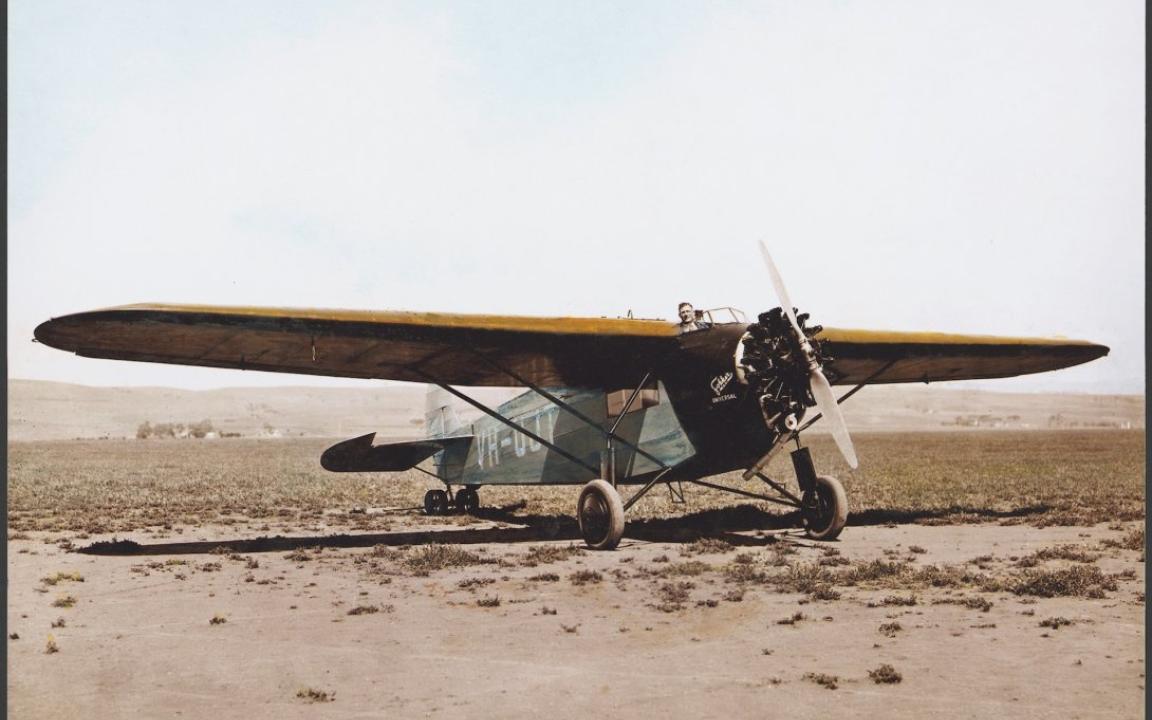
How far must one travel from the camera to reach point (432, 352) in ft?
36.9

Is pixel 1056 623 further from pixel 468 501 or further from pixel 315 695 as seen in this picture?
pixel 468 501

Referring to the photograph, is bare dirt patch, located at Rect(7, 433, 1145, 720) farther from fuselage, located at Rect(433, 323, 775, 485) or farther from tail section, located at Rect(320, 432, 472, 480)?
tail section, located at Rect(320, 432, 472, 480)

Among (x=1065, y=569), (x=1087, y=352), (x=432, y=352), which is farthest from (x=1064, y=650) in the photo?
(x=1087, y=352)

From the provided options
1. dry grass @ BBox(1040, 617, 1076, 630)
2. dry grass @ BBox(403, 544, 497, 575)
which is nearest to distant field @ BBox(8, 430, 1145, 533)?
dry grass @ BBox(403, 544, 497, 575)

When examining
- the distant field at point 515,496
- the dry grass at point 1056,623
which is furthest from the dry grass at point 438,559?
the dry grass at point 1056,623

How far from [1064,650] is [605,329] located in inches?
244

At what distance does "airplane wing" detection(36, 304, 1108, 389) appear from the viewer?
9.21 m

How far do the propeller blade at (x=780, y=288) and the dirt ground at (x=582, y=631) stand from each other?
274 cm

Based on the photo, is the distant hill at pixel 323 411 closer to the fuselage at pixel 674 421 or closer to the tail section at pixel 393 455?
the tail section at pixel 393 455

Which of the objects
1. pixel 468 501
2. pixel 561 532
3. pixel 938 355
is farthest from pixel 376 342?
pixel 938 355

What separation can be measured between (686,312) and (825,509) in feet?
10.6

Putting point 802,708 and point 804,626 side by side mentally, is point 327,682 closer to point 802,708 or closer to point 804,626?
point 802,708

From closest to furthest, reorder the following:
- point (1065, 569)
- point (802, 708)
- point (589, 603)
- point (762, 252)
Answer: point (802, 708), point (589, 603), point (1065, 569), point (762, 252)

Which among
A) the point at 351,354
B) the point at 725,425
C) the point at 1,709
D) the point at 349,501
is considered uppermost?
the point at 351,354
